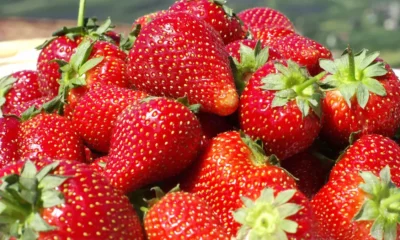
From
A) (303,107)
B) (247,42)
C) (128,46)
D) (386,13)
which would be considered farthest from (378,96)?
(386,13)

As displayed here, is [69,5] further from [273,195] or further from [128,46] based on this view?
[273,195]

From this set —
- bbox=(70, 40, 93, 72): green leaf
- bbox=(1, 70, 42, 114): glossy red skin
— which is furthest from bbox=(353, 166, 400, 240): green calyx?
bbox=(1, 70, 42, 114): glossy red skin

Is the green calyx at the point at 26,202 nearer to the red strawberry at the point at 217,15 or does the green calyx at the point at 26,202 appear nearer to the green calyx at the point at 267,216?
the green calyx at the point at 267,216

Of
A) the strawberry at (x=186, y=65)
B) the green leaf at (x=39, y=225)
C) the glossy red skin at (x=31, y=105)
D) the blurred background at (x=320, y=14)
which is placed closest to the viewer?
the green leaf at (x=39, y=225)

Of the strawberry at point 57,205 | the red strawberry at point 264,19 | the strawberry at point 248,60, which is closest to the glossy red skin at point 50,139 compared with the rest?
the strawberry at point 57,205

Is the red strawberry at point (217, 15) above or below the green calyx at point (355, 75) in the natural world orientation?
above
